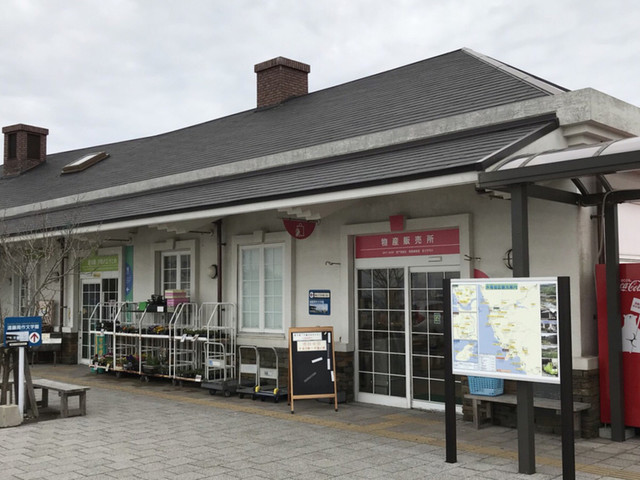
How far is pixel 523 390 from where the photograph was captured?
6.35 metres

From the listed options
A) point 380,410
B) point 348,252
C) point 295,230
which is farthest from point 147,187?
point 380,410

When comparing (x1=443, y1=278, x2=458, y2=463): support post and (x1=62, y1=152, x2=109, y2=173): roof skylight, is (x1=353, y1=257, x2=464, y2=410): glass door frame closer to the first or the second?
(x1=443, y1=278, x2=458, y2=463): support post

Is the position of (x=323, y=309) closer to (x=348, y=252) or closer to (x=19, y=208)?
(x=348, y=252)

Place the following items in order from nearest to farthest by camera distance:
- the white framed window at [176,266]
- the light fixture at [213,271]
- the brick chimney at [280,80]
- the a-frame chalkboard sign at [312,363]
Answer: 1. the a-frame chalkboard sign at [312,363]
2. the light fixture at [213,271]
3. the white framed window at [176,266]
4. the brick chimney at [280,80]

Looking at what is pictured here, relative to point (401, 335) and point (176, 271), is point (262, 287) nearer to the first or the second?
point (176, 271)

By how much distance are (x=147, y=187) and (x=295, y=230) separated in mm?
5546

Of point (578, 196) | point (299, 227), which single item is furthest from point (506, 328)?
point (299, 227)

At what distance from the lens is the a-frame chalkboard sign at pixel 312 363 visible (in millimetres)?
9586

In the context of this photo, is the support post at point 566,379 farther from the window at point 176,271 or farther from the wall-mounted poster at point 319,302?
the window at point 176,271

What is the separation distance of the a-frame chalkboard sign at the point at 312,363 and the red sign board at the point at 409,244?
142 centimetres

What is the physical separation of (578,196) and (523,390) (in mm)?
2775

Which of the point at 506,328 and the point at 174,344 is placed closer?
the point at 506,328

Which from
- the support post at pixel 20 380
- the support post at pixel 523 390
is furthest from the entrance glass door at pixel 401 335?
the support post at pixel 20 380

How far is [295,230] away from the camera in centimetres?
1084
